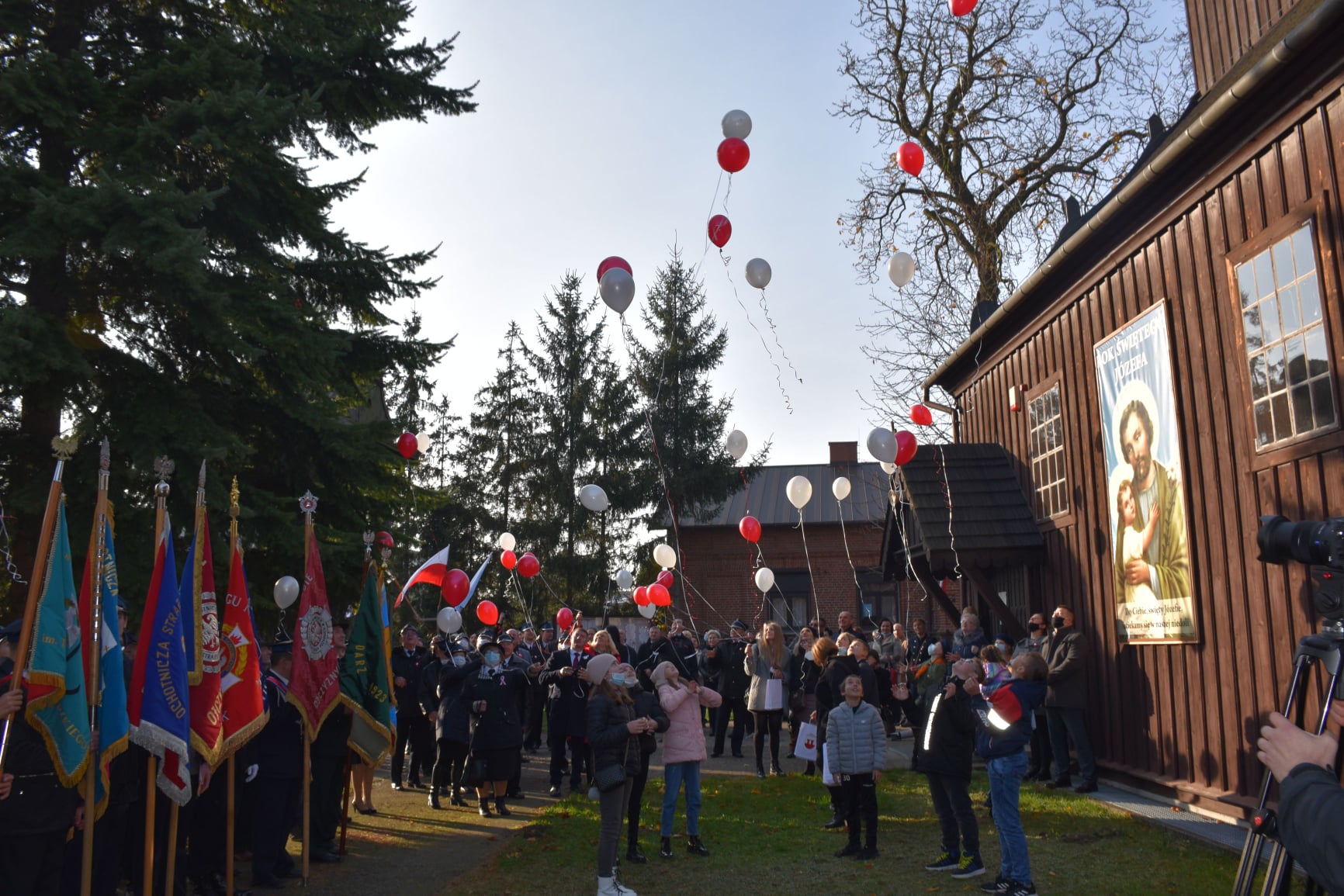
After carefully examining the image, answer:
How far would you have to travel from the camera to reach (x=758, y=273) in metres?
14.1

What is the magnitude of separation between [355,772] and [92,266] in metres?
7.33

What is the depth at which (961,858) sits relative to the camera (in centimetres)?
867

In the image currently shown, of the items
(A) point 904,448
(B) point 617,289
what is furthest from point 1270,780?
(A) point 904,448

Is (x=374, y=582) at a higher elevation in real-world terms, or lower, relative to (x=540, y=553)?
lower

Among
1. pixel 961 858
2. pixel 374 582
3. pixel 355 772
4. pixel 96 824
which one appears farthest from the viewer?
pixel 355 772

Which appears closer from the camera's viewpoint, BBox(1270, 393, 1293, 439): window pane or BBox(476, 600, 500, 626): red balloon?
BBox(1270, 393, 1293, 439): window pane

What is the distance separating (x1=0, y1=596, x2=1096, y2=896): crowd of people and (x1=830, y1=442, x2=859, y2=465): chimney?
80.3ft

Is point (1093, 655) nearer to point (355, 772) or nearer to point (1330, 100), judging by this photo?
point (1330, 100)

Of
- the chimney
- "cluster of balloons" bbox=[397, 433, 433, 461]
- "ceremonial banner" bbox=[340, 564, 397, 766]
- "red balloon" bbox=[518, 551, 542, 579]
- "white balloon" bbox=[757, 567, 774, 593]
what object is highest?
the chimney

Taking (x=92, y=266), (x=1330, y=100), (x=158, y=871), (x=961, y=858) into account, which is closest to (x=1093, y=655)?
(x=961, y=858)

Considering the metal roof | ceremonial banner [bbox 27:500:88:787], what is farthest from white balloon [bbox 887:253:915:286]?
the metal roof

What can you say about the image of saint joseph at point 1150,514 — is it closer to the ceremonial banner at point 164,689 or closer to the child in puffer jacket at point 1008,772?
the child in puffer jacket at point 1008,772

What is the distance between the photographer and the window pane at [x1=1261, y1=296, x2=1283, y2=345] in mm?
8836

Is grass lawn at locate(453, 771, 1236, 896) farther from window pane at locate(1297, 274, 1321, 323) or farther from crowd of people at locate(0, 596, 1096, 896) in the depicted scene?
window pane at locate(1297, 274, 1321, 323)
